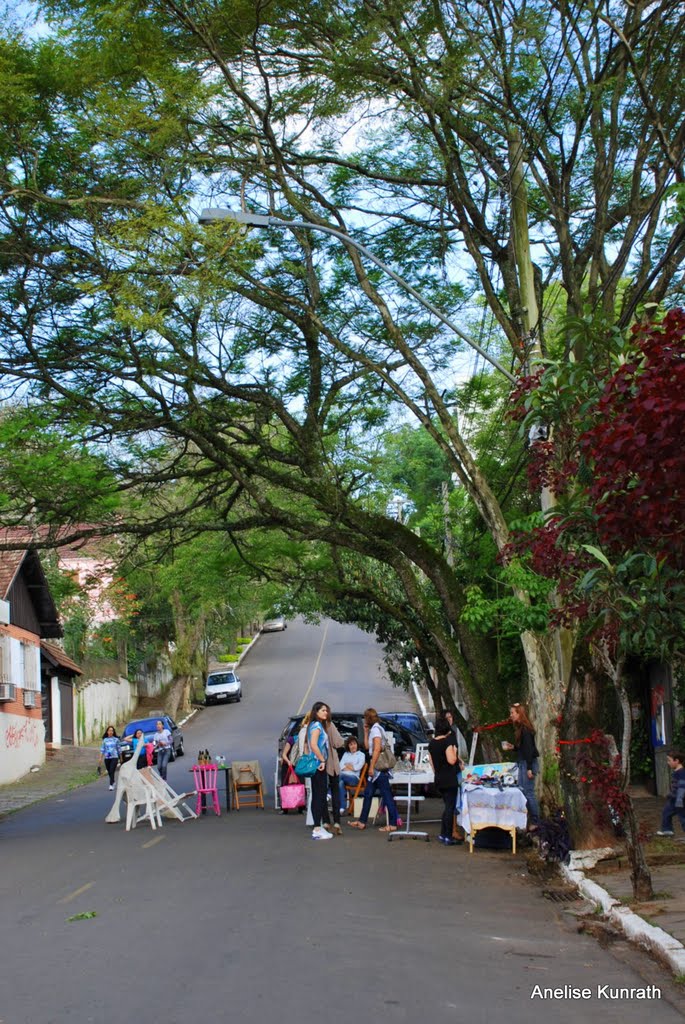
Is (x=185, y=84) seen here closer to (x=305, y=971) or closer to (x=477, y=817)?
(x=477, y=817)

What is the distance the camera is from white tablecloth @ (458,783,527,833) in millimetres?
13844

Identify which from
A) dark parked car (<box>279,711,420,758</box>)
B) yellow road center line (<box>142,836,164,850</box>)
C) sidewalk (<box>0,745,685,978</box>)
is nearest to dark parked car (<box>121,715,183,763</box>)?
dark parked car (<box>279,711,420,758</box>)

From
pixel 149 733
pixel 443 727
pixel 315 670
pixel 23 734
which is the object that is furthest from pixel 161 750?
pixel 315 670

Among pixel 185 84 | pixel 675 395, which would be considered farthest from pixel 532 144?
pixel 675 395

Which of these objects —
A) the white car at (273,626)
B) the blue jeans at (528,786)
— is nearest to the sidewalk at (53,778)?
the blue jeans at (528,786)

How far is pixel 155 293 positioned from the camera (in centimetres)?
1536

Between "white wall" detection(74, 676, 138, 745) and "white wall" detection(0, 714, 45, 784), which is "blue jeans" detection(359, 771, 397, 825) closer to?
"white wall" detection(0, 714, 45, 784)

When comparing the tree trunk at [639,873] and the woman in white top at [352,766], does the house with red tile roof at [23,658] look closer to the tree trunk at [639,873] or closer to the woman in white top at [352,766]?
the woman in white top at [352,766]

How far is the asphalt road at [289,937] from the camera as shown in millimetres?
6582

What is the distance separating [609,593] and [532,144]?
8.94 m

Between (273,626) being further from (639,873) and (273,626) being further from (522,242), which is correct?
(639,873)

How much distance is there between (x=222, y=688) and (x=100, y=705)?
29.6 ft

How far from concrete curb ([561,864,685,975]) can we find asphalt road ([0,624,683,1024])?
0.14 meters

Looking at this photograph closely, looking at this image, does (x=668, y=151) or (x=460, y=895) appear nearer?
(x=460, y=895)
